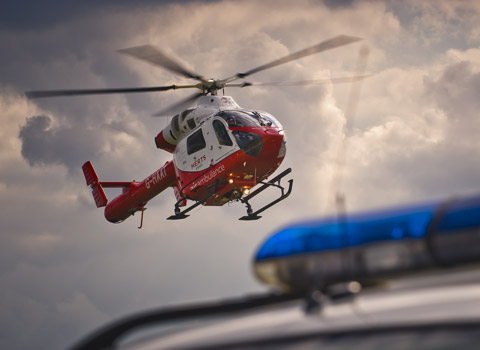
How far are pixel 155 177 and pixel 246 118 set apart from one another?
Result: 5500 millimetres

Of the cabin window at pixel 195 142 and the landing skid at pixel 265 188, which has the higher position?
the cabin window at pixel 195 142

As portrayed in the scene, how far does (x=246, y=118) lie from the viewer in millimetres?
19594

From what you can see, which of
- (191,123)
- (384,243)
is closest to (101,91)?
(191,123)

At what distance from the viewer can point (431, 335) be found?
168 cm

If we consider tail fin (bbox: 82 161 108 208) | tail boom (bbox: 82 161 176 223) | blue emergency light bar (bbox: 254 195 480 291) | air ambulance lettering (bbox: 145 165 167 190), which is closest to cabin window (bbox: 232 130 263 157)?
tail boom (bbox: 82 161 176 223)

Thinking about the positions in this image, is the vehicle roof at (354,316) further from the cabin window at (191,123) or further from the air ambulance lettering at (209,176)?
the cabin window at (191,123)

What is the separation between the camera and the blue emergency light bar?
229 centimetres

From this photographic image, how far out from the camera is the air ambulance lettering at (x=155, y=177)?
23677mm

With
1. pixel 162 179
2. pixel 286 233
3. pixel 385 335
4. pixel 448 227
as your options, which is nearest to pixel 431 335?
pixel 385 335

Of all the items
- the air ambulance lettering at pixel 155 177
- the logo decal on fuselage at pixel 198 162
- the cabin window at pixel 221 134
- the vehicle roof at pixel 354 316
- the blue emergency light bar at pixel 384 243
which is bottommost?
the vehicle roof at pixel 354 316

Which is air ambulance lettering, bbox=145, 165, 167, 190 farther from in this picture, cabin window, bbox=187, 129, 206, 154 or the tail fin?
the tail fin

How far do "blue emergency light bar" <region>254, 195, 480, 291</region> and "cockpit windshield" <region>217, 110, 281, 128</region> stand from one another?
17.0m

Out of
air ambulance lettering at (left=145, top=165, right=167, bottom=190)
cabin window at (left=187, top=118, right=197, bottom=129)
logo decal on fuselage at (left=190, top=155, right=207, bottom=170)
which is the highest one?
cabin window at (left=187, top=118, right=197, bottom=129)

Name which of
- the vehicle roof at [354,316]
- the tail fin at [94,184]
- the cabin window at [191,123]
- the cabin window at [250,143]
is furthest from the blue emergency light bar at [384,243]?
the tail fin at [94,184]
